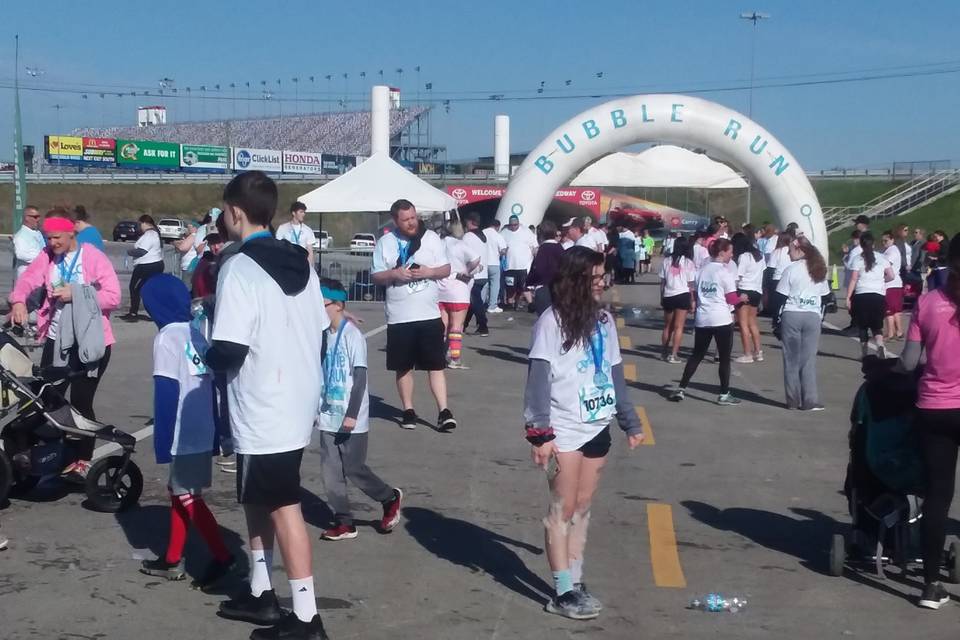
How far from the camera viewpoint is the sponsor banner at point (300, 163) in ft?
316

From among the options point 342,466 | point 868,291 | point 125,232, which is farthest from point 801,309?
point 125,232

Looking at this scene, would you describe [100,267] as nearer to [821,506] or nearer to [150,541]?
[150,541]

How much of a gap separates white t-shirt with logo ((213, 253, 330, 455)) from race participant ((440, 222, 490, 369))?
8071 millimetres

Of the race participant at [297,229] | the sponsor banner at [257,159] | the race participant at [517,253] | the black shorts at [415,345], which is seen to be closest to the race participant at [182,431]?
the black shorts at [415,345]

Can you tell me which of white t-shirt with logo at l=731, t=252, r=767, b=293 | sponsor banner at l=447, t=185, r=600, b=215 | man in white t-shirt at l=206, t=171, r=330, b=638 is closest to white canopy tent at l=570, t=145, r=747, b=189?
sponsor banner at l=447, t=185, r=600, b=215

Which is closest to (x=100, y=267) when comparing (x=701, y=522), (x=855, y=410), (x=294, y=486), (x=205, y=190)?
(x=294, y=486)

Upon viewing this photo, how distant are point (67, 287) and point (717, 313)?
638cm

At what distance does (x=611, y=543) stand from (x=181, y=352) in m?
2.70

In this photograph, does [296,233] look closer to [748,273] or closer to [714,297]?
[748,273]

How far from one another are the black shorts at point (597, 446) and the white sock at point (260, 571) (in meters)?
1.49

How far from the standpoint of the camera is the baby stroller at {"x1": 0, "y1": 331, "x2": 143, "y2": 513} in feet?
22.0

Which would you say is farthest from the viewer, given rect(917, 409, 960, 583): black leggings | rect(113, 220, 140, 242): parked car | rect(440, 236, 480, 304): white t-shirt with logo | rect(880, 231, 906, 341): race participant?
rect(113, 220, 140, 242): parked car

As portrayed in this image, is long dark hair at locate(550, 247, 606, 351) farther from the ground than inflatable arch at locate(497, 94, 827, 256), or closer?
closer

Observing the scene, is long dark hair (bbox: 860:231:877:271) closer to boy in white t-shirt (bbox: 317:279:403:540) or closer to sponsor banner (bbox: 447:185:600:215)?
boy in white t-shirt (bbox: 317:279:403:540)
